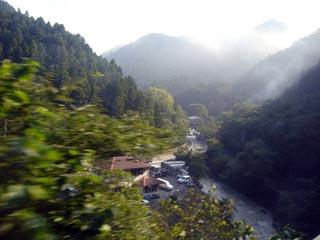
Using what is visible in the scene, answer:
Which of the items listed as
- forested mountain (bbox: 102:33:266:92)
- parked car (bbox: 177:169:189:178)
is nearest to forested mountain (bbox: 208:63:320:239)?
parked car (bbox: 177:169:189:178)

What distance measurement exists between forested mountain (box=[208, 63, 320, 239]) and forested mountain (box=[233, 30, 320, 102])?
684 centimetres

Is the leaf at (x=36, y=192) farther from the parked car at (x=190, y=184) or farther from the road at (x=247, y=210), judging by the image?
the parked car at (x=190, y=184)

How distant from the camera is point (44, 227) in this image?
842mm

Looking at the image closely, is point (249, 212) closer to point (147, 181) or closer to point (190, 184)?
point (190, 184)

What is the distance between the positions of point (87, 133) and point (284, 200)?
1297 centimetres

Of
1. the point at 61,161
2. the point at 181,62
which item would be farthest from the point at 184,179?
the point at 181,62

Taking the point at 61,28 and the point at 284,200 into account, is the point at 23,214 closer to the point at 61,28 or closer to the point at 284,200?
the point at 284,200

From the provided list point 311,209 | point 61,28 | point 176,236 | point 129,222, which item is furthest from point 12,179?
point 61,28

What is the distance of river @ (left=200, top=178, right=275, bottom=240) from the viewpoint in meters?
12.1

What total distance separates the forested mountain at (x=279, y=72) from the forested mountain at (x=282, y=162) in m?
6.84

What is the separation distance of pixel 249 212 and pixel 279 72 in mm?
19233

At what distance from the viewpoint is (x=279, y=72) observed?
30547mm

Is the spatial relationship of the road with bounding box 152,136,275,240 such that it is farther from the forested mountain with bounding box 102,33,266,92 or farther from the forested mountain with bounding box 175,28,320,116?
the forested mountain with bounding box 102,33,266,92

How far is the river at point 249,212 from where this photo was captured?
39.6 ft
